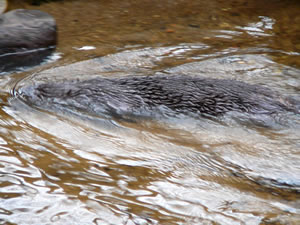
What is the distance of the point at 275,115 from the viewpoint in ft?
10.00

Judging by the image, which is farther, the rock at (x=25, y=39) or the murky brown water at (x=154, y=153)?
the rock at (x=25, y=39)

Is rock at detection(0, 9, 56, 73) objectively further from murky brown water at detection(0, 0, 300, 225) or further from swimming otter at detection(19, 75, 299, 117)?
swimming otter at detection(19, 75, 299, 117)

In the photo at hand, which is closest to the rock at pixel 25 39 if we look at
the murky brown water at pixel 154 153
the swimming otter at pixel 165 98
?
the murky brown water at pixel 154 153

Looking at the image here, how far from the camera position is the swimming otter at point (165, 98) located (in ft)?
9.86

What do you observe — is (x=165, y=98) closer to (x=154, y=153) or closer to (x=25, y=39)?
(x=154, y=153)

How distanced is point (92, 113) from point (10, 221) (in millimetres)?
1290

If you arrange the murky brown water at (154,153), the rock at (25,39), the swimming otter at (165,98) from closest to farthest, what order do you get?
1. the murky brown water at (154,153)
2. the swimming otter at (165,98)
3. the rock at (25,39)

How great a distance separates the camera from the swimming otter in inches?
118

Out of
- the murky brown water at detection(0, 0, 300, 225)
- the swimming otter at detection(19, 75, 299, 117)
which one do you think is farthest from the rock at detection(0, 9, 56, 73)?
the swimming otter at detection(19, 75, 299, 117)

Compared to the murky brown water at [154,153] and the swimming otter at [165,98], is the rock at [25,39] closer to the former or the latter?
the murky brown water at [154,153]

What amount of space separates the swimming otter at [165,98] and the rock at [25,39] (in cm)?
125

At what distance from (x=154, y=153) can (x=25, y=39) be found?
247 centimetres

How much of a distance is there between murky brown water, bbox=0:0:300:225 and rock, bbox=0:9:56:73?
171 mm

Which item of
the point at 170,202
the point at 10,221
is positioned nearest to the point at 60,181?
the point at 10,221
